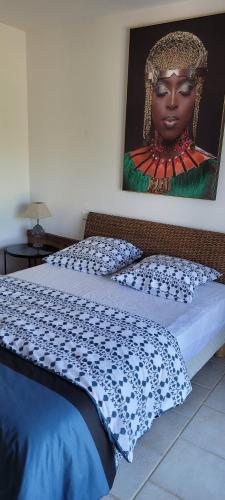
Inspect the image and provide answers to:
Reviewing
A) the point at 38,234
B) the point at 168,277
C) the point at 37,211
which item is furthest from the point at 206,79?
the point at 38,234

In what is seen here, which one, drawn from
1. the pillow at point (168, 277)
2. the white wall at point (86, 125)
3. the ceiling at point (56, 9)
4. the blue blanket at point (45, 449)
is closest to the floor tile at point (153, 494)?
the blue blanket at point (45, 449)

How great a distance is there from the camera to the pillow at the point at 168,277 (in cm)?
239

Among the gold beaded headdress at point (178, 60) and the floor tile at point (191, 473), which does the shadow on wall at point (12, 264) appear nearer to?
the gold beaded headdress at point (178, 60)

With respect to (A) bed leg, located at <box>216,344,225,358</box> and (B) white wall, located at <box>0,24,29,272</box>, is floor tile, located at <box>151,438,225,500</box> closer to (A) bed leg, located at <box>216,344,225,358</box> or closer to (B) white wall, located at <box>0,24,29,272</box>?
(A) bed leg, located at <box>216,344,225,358</box>

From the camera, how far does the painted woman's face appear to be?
2.73 meters

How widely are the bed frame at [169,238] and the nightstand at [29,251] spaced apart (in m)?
0.43

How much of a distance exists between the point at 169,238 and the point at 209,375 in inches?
40.8

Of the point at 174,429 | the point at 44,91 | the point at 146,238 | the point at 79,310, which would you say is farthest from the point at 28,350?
the point at 44,91

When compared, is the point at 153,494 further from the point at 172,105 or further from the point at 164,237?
the point at 172,105

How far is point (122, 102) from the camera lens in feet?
→ 10.0

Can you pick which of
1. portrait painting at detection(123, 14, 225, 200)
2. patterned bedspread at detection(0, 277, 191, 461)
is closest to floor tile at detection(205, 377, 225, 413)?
patterned bedspread at detection(0, 277, 191, 461)

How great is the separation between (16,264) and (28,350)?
2.36 m

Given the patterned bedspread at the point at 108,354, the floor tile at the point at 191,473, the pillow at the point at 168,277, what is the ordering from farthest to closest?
the pillow at the point at 168,277
the floor tile at the point at 191,473
the patterned bedspread at the point at 108,354

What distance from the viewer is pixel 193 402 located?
2.22 metres
